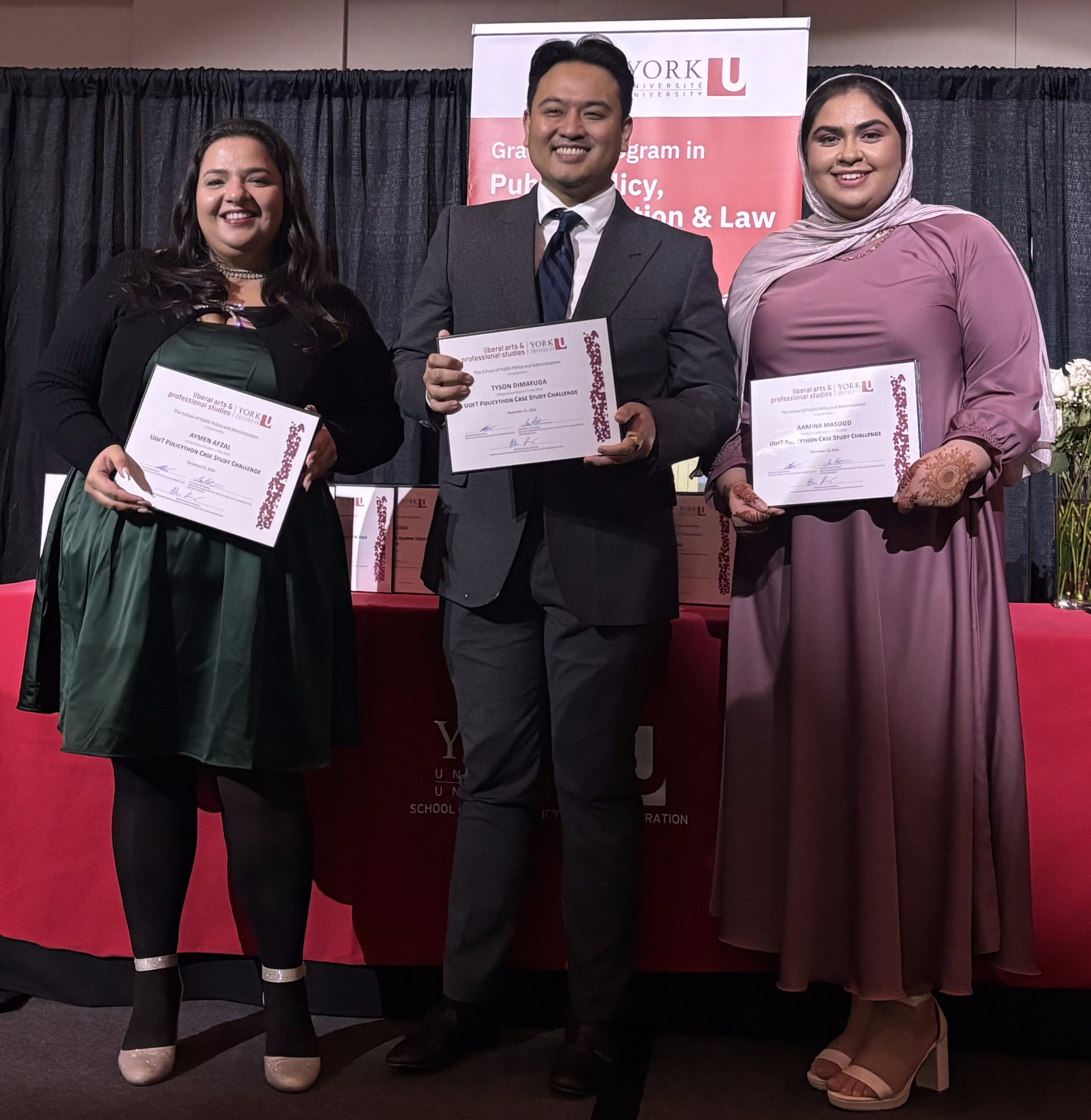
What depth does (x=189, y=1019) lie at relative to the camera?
205cm

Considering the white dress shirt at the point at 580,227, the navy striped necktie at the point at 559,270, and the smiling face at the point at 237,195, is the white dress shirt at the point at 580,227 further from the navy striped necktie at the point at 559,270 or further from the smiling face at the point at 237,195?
the smiling face at the point at 237,195

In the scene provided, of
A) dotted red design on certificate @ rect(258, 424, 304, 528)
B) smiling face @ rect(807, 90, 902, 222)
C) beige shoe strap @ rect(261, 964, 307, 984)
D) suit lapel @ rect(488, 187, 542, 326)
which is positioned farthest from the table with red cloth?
smiling face @ rect(807, 90, 902, 222)

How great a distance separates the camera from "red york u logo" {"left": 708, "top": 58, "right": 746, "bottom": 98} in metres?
3.23

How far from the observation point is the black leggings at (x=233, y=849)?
69.1 inches

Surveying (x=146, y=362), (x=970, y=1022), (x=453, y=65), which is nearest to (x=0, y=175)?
(x=453, y=65)

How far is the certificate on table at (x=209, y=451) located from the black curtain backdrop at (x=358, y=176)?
2.41 meters

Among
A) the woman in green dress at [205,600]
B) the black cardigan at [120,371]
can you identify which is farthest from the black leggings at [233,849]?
the black cardigan at [120,371]

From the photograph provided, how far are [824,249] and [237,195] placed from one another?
102 centimetres

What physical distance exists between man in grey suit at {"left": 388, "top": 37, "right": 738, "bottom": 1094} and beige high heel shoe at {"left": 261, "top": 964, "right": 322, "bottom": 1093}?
0.15m

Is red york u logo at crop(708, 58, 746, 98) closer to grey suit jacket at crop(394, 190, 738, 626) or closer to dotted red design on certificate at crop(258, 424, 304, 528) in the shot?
grey suit jacket at crop(394, 190, 738, 626)

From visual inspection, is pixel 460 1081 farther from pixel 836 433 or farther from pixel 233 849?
pixel 836 433

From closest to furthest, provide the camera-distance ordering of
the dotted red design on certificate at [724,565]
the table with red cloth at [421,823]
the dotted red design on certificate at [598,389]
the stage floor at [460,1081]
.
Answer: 1. the dotted red design on certificate at [598,389]
2. the stage floor at [460,1081]
3. the table with red cloth at [421,823]
4. the dotted red design on certificate at [724,565]

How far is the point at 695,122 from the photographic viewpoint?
3.25m

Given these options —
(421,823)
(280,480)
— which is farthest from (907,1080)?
(280,480)
